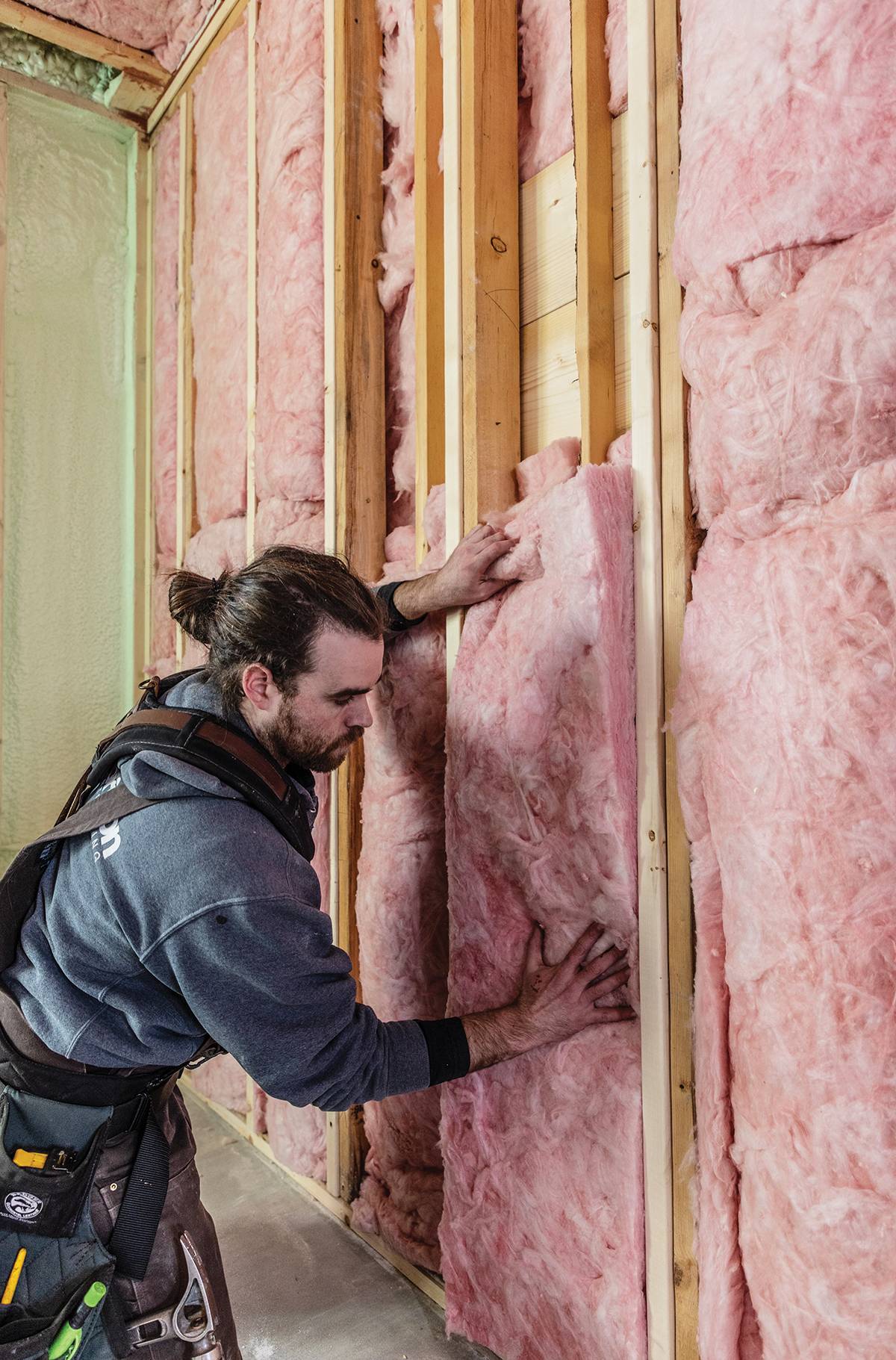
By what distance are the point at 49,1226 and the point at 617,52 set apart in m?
2.05

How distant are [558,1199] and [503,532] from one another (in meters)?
1.13

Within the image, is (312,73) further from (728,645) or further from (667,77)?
(728,645)

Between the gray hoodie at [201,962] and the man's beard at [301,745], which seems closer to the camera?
the gray hoodie at [201,962]

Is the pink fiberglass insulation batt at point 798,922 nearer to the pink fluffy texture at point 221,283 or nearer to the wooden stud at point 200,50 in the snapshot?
the pink fluffy texture at point 221,283

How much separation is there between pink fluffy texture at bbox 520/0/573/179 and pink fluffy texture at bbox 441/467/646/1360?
0.74m

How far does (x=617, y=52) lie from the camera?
150 cm

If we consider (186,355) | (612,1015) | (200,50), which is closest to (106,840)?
(612,1015)

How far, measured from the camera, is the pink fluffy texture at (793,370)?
3.45ft

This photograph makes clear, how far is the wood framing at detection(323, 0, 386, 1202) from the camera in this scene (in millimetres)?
2074

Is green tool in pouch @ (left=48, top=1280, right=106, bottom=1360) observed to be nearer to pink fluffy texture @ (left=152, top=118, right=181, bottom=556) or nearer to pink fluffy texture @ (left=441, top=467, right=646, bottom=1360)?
pink fluffy texture @ (left=441, top=467, right=646, bottom=1360)

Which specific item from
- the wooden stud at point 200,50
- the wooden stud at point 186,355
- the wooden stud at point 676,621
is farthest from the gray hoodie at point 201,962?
the wooden stud at point 200,50

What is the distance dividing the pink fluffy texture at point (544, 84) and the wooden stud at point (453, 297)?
141 mm

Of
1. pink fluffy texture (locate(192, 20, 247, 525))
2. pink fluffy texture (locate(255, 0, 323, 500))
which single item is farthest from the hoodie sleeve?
pink fluffy texture (locate(192, 20, 247, 525))

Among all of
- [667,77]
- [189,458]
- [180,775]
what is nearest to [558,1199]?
[180,775]
